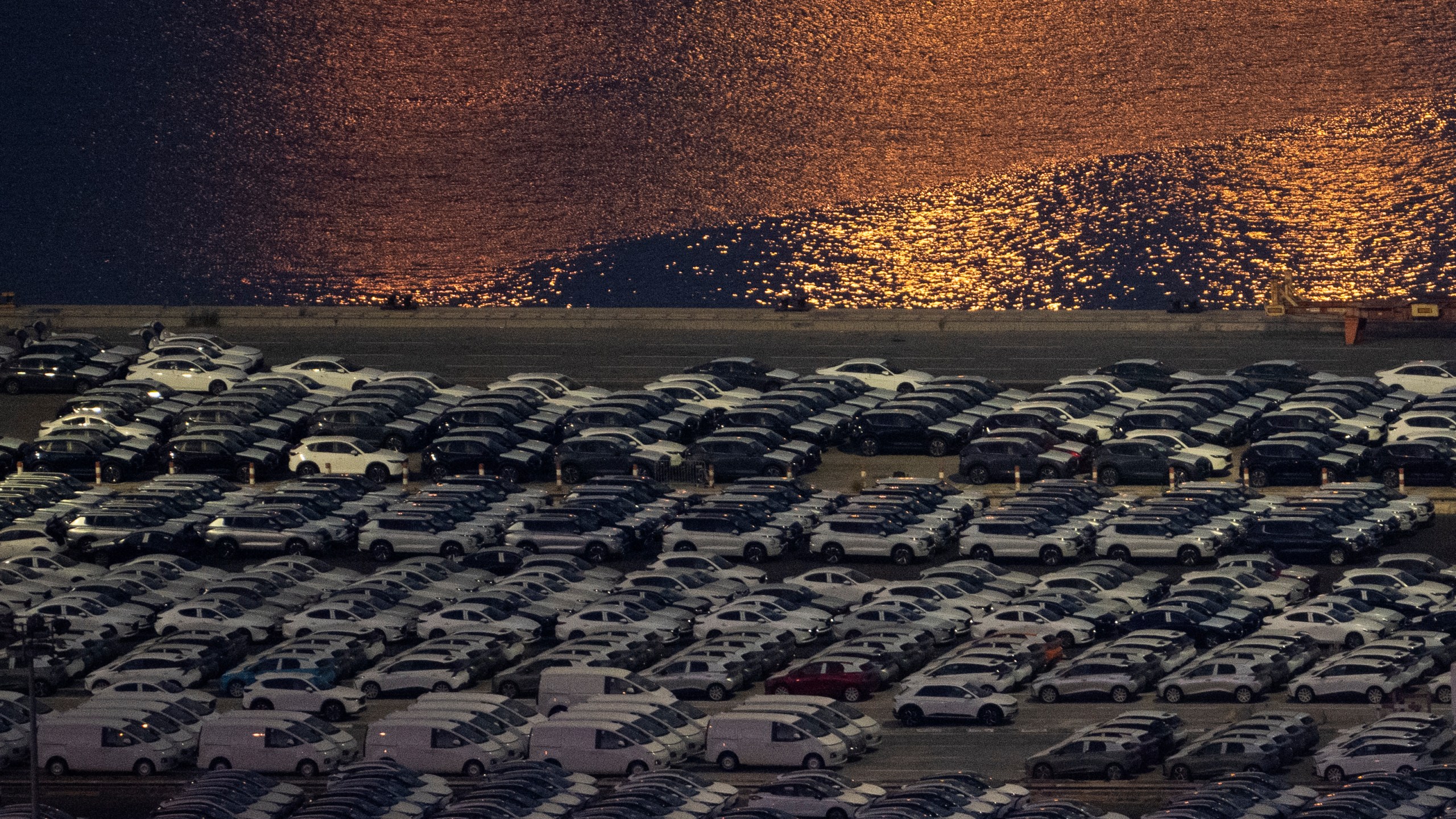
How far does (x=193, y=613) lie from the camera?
65.6 m

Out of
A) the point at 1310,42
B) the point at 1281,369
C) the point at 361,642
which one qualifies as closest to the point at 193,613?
the point at 361,642

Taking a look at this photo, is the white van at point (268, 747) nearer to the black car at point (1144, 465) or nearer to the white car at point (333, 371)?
the black car at point (1144, 465)

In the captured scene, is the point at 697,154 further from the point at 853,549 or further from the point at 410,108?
the point at 853,549

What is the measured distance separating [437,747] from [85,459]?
98.3 ft

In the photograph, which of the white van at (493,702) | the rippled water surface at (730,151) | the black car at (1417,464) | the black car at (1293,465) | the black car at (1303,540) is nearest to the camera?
the white van at (493,702)

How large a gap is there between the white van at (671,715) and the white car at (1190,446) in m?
24.8

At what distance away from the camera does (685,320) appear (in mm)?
97125

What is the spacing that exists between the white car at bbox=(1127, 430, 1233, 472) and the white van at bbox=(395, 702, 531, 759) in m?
27.3

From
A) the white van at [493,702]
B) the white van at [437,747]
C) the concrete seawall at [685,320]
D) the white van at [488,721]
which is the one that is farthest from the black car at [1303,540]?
the concrete seawall at [685,320]

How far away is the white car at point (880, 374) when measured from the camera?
85.9 meters

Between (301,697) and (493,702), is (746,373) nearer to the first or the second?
(301,697)

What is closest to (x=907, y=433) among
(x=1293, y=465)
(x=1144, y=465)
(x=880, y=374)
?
(x=880, y=374)

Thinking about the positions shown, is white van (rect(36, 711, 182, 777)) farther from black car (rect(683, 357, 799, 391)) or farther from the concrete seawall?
the concrete seawall

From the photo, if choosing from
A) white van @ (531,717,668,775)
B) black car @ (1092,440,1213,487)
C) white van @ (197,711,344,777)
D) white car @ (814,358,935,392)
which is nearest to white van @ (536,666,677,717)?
white van @ (531,717,668,775)
